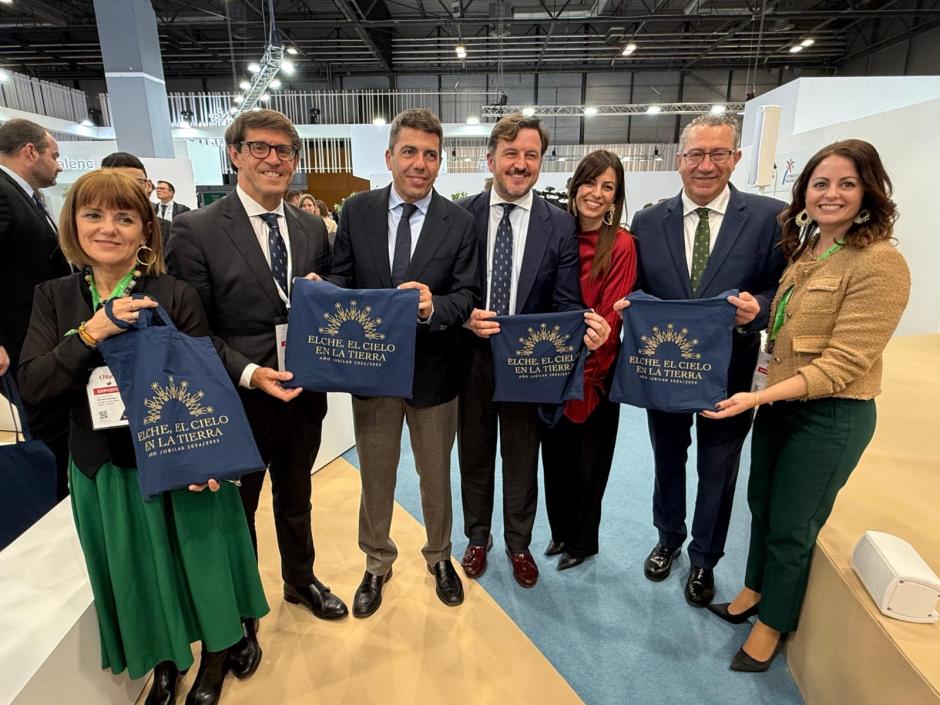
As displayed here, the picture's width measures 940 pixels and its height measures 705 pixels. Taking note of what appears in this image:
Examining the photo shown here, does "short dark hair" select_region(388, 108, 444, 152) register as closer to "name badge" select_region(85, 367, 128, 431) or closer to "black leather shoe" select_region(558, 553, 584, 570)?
"name badge" select_region(85, 367, 128, 431)

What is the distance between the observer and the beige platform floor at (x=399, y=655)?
194 cm

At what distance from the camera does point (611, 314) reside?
2180 millimetres

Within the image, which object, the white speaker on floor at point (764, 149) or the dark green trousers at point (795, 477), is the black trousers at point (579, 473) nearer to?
the dark green trousers at point (795, 477)

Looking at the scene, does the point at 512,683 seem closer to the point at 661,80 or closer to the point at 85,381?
the point at 85,381

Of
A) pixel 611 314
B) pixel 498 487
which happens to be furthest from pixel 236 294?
pixel 498 487

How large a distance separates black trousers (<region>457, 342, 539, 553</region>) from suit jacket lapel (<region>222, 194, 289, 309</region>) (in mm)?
862

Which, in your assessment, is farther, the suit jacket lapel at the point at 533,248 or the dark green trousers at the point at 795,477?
the suit jacket lapel at the point at 533,248

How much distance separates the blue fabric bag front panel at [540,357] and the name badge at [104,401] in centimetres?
121

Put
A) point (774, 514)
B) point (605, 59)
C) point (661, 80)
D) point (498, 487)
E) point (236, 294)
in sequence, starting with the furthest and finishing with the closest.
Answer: point (661, 80) < point (605, 59) < point (498, 487) < point (774, 514) < point (236, 294)

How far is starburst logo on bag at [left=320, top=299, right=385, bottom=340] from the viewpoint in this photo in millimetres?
1768

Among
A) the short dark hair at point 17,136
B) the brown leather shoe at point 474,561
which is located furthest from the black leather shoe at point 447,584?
the short dark hair at point 17,136

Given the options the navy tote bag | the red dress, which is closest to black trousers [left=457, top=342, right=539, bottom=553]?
the red dress

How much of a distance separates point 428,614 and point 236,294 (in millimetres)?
1551

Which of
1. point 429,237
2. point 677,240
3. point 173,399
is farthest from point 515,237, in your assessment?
point 173,399
